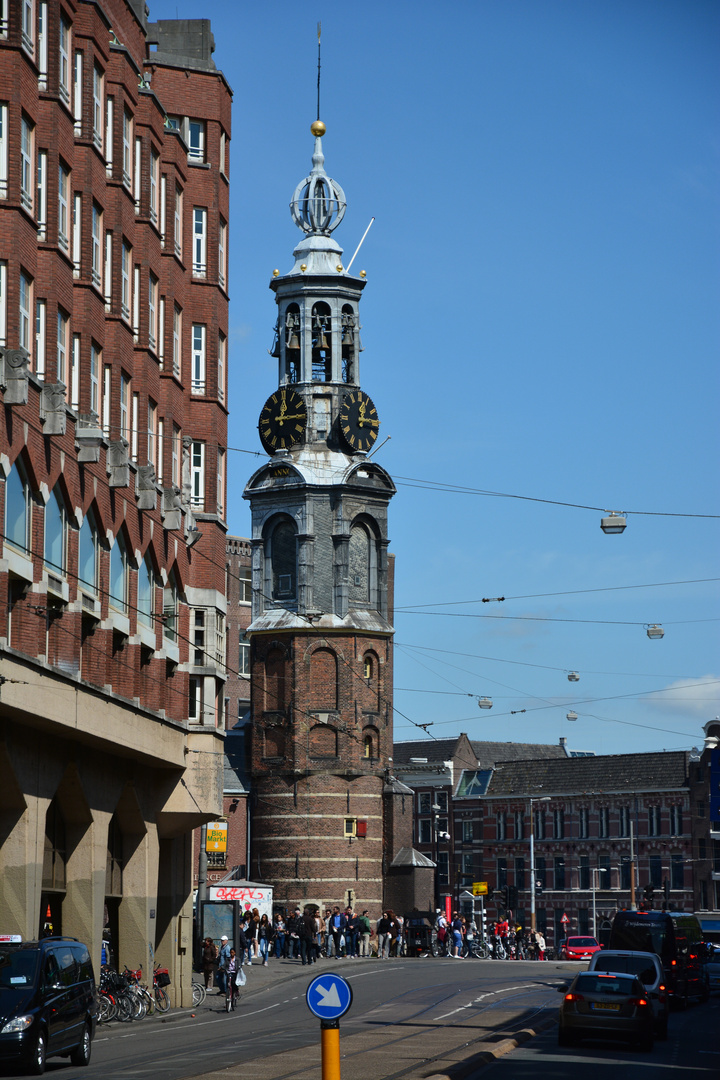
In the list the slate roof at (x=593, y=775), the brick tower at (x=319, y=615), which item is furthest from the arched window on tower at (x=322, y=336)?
the slate roof at (x=593, y=775)

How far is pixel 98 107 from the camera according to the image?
1446 inches

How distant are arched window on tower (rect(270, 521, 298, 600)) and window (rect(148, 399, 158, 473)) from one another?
48.9 m

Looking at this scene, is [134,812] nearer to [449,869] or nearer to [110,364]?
[110,364]

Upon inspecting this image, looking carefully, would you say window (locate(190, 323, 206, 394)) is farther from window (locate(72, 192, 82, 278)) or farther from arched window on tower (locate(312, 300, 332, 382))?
arched window on tower (locate(312, 300, 332, 382))

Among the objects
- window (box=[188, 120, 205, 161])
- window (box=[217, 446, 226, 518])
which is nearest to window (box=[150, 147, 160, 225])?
window (box=[188, 120, 205, 161])

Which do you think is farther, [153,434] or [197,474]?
[197,474]

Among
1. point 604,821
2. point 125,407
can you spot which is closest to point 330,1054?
point 125,407

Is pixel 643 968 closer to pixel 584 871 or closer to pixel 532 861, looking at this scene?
pixel 532 861

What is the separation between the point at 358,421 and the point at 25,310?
5995cm

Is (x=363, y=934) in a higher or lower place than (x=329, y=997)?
lower

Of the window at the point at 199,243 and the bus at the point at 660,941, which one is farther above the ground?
the window at the point at 199,243

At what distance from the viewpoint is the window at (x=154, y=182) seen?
135 feet

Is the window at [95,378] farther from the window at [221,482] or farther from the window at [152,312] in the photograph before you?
the window at [221,482]

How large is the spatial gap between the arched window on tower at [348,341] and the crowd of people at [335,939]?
28.8 m
